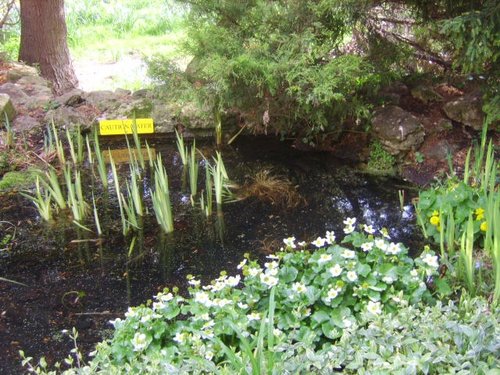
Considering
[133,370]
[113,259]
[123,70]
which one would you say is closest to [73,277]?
[113,259]

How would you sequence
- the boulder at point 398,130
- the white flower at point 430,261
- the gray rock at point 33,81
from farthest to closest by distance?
the gray rock at point 33,81 → the boulder at point 398,130 → the white flower at point 430,261

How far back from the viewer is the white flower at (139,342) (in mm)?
2012

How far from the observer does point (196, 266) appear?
314 cm

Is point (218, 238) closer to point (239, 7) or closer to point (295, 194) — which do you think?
point (295, 194)

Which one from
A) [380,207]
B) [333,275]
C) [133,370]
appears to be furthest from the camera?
[380,207]

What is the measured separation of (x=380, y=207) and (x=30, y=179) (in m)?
2.85

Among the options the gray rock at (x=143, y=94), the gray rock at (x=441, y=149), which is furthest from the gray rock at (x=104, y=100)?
the gray rock at (x=441, y=149)

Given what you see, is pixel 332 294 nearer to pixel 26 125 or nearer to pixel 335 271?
pixel 335 271

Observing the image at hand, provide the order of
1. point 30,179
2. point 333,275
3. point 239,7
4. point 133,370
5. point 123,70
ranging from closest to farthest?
point 133,370 → point 333,275 → point 239,7 → point 30,179 → point 123,70

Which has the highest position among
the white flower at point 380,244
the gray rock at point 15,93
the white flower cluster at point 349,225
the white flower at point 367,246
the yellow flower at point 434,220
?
the gray rock at point 15,93

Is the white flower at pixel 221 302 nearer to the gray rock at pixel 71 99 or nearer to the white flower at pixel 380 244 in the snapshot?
the white flower at pixel 380 244

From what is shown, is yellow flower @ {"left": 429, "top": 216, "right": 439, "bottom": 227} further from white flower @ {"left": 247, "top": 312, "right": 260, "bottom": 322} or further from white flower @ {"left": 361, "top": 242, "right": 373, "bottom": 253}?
white flower @ {"left": 247, "top": 312, "right": 260, "bottom": 322}

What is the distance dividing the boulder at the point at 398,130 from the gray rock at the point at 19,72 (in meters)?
4.06

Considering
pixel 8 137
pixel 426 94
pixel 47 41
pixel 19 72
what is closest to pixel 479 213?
pixel 426 94
